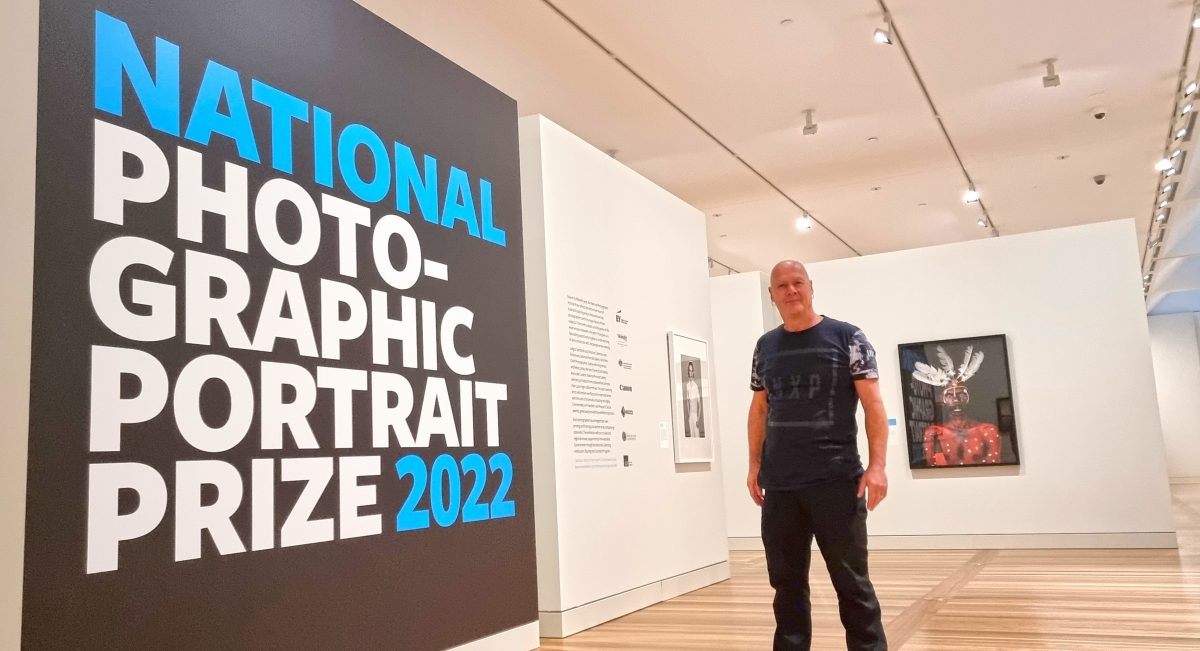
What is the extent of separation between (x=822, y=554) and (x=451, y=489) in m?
1.85

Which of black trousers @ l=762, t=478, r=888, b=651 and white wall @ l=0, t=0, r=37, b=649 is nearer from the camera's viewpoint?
white wall @ l=0, t=0, r=37, b=649

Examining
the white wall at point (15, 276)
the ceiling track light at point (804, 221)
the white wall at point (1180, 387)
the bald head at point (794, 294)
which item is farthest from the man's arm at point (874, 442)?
the white wall at point (1180, 387)

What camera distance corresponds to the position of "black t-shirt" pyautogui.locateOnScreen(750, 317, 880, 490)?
3.71m

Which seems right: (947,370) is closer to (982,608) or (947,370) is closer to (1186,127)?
(1186,127)

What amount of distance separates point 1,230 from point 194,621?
1.41 metres

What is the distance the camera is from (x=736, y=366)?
11.2 m

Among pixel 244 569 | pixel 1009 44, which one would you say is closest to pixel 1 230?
pixel 244 569

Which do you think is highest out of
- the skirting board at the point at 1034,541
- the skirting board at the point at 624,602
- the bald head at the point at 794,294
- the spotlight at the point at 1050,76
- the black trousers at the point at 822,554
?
the spotlight at the point at 1050,76

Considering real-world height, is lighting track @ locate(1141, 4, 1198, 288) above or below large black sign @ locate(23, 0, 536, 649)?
above

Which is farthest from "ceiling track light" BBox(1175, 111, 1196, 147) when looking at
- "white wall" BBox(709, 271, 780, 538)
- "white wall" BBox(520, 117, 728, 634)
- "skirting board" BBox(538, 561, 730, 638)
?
"skirting board" BBox(538, 561, 730, 638)

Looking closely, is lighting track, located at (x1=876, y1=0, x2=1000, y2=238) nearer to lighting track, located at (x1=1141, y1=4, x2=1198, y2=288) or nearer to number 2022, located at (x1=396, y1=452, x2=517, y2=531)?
lighting track, located at (x1=1141, y1=4, x2=1198, y2=288)

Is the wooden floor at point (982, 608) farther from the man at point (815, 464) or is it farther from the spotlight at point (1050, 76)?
the spotlight at point (1050, 76)

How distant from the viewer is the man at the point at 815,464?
363 centimetres

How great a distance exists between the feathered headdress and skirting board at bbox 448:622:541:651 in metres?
6.27
